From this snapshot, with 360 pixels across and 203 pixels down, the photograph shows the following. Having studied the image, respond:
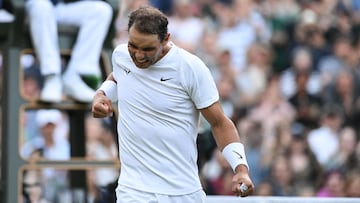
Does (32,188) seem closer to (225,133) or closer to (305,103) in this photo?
(225,133)

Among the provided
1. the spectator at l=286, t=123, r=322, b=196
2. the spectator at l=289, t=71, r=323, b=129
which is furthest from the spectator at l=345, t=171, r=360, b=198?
the spectator at l=289, t=71, r=323, b=129

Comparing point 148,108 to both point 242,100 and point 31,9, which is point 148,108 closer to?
point 31,9

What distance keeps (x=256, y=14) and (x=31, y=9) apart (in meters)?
6.60

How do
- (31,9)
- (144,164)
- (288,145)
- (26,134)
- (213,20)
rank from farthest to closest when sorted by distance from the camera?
1. (213,20)
2. (288,145)
3. (26,134)
4. (31,9)
5. (144,164)

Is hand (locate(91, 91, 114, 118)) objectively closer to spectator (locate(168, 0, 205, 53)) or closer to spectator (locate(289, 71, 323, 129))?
spectator (locate(168, 0, 205, 53))

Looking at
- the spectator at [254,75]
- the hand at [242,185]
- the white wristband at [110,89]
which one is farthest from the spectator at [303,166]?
the hand at [242,185]

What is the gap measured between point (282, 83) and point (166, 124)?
29.8ft

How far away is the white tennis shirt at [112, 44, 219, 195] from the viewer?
277 inches

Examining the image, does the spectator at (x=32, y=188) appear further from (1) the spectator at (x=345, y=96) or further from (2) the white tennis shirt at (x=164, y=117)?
(1) the spectator at (x=345, y=96)

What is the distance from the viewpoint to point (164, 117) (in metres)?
7.06

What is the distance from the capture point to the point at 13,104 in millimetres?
10391

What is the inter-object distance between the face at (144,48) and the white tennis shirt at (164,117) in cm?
10

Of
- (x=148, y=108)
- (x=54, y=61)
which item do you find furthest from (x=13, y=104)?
(x=148, y=108)

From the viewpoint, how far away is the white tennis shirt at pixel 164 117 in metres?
7.04
